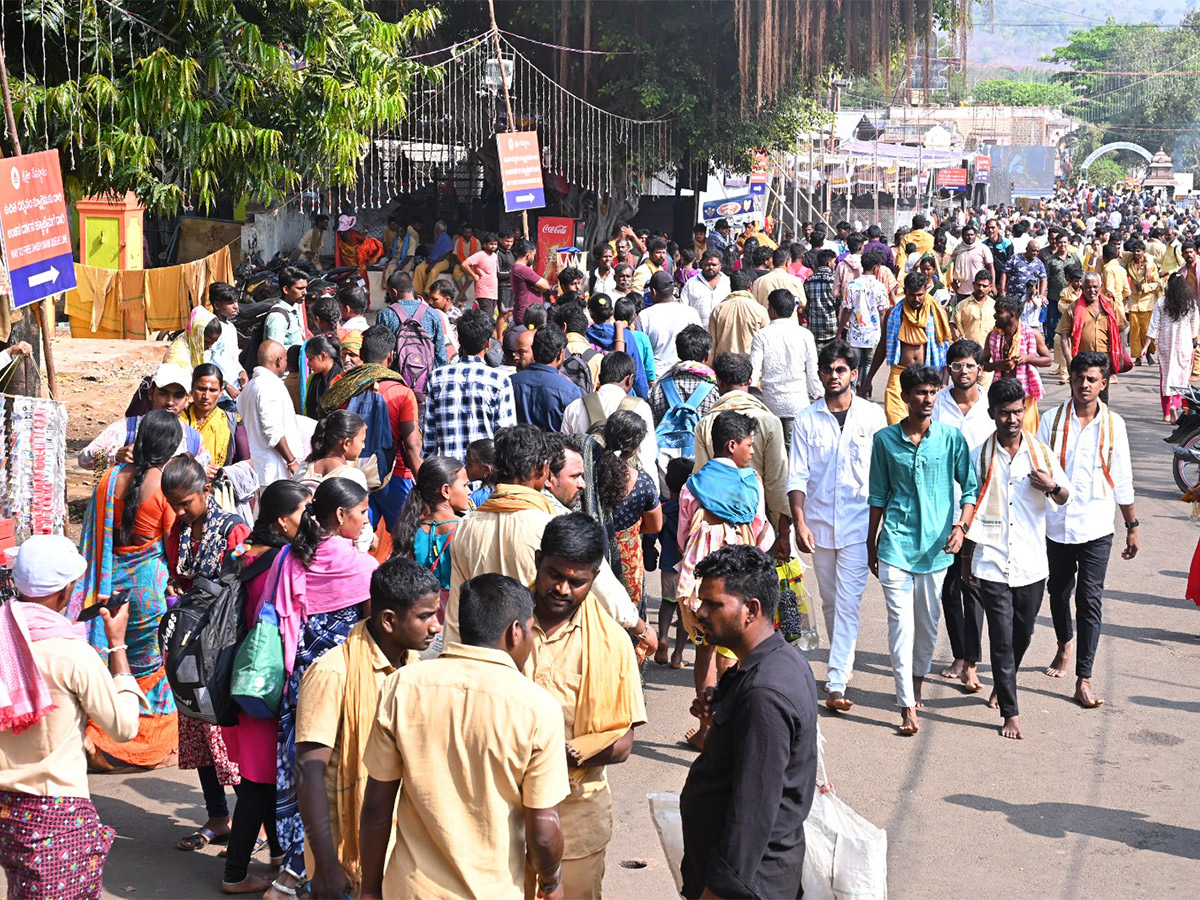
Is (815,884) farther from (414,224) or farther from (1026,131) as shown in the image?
(1026,131)

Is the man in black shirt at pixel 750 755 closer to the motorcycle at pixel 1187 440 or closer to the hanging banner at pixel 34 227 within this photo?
the hanging banner at pixel 34 227

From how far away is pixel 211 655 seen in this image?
14.8 ft

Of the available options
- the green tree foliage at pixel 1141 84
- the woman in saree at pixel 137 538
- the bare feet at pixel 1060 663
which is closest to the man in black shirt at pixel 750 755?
the woman in saree at pixel 137 538

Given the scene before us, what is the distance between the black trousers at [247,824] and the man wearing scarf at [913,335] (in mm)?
7350

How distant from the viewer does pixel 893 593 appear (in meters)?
6.66

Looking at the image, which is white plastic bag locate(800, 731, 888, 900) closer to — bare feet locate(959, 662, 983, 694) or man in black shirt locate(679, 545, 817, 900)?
man in black shirt locate(679, 545, 817, 900)

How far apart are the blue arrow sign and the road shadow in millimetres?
5343

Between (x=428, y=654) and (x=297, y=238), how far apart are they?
20.6 m

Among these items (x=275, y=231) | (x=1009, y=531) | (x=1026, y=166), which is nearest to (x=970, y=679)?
(x=1009, y=531)

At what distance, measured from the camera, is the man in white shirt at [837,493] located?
22.6ft

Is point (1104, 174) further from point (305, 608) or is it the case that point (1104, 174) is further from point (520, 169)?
point (305, 608)

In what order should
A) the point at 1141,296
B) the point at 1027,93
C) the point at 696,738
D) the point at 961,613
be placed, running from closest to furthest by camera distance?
the point at 696,738 < the point at 961,613 < the point at 1141,296 < the point at 1027,93

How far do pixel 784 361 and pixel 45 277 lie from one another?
5.24 meters

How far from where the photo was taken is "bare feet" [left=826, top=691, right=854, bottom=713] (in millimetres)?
6887
